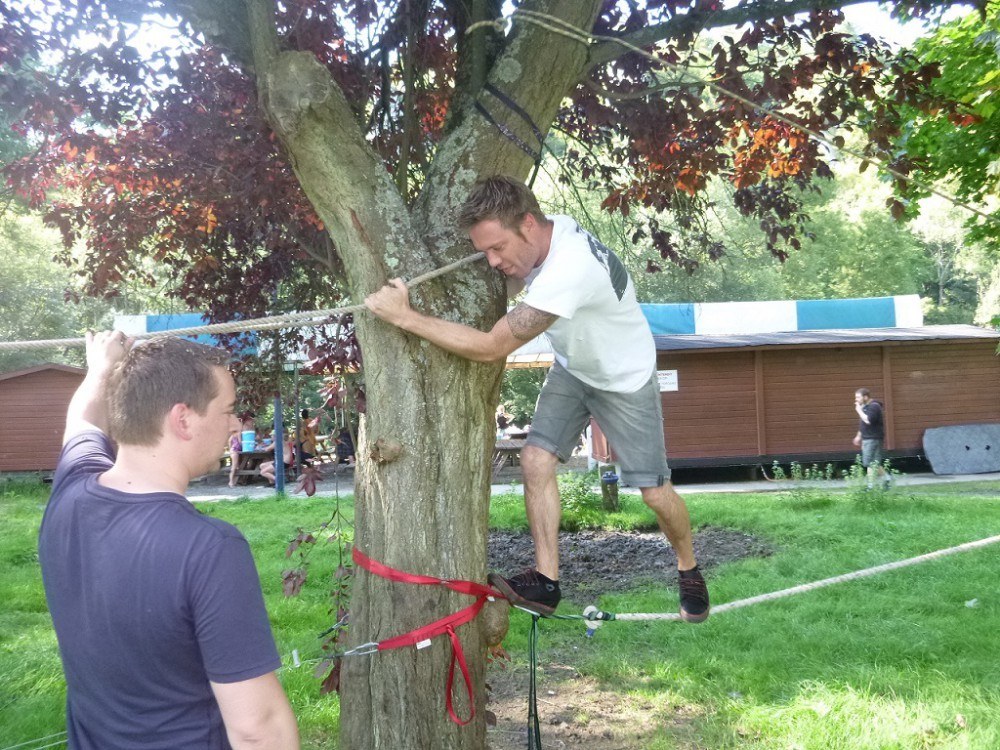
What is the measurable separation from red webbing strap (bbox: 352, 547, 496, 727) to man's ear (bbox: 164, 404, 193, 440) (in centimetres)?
152

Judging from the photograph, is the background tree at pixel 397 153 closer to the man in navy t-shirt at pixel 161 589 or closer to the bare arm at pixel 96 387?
the bare arm at pixel 96 387

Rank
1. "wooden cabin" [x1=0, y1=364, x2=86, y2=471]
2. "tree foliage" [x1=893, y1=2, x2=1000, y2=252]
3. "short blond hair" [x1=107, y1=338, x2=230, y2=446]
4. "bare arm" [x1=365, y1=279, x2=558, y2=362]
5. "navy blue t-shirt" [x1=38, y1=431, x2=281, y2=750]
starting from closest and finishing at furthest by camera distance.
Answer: "navy blue t-shirt" [x1=38, y1=431, x2=281, y2=750] → "short blond hair" [x1=107, y1=338, x2=230, y2=446] → "bare arm" [x1=365, y1=279, x2=558, y2=362] → "tree foliage" [x1=893, y1=2, x2=1000, y2=252] → "wooden cabin" [x1=0, y1=364, x2=86, y2=471]

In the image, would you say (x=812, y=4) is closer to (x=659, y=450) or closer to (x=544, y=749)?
(x=659, y=450)

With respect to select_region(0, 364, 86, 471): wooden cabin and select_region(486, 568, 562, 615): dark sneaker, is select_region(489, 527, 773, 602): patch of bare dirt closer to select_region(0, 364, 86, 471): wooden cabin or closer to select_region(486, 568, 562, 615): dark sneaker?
select_region(486, 568, 562, 615): dark sneaker

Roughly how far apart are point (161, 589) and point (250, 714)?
0.95ft

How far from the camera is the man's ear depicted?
188cm

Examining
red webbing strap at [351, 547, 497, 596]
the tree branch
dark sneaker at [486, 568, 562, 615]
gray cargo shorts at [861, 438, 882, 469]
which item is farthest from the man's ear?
gray cargo shorts at [861, 438, 882, 469]

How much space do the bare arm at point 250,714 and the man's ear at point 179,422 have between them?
50 centimetres

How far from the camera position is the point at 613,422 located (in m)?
4.02

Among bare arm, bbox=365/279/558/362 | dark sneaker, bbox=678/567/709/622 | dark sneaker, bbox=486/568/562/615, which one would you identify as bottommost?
dark sneaker, bbox=678/567/709/622

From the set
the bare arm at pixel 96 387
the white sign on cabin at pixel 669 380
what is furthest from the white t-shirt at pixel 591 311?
the white sign on cabin at pixel 669 380

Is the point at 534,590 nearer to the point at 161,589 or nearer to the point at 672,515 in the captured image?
the point at 672,515

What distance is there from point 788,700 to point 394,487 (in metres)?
2.76

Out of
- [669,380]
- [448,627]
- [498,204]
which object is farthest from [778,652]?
[669,380]
